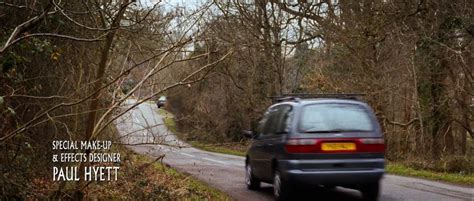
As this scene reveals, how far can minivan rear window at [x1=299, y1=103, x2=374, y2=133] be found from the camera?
975 cm

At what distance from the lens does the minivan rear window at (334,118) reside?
975 centimetres

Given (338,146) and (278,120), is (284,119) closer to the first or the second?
(278,120)

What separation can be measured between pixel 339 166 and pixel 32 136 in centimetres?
507

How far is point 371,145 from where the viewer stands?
9812 millimetres

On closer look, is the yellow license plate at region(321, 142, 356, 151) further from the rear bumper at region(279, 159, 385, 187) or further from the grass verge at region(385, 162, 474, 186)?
the grass verge at region(385, 162, 474, 186)

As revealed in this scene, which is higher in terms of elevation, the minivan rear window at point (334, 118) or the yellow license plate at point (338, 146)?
the minivan rear window at point (334, 118)

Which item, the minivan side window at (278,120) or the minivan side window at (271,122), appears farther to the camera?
the minivan side window at (271,122)

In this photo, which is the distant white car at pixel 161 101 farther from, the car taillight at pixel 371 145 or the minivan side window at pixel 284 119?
the car taillight at pixel 371 145

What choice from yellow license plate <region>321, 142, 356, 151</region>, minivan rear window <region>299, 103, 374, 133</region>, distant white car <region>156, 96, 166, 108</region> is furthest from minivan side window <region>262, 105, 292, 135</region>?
distant white car <region>156, 96, 166, 108</region>

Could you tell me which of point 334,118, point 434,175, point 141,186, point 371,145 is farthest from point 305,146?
point 434,175

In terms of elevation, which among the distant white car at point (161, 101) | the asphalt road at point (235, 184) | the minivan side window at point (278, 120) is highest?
the distant white car at point (161, 101)

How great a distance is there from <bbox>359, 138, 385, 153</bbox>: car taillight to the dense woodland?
2.86 metres

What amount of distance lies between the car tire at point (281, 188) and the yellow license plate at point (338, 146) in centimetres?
90

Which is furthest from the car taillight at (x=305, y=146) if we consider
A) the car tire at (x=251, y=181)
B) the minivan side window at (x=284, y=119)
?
the car tire at (x=251, y=181)
